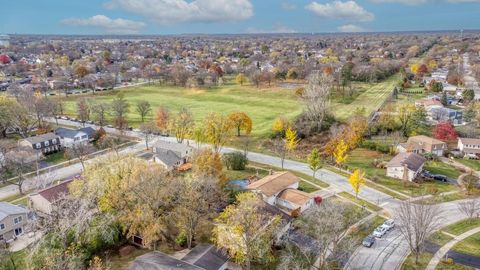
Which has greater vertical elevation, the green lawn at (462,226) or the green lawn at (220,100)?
the green lawn at (220,100)

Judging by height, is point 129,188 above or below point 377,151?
above

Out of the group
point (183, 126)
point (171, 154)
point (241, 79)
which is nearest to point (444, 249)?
point (171, 154)

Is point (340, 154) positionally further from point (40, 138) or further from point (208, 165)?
point (40, 138)

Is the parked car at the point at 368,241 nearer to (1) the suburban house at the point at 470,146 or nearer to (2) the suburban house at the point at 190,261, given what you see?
(2) the suburban house at the point at 190,261

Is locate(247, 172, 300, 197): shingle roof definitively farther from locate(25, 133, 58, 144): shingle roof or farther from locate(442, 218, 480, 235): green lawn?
locate(25, 133, 58, 144): shingle roof

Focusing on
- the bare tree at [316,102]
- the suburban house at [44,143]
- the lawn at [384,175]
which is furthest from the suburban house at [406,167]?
the suburban house at [44,143]

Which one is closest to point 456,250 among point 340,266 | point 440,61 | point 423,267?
point 423,267

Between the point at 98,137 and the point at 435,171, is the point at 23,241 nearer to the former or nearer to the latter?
the point at 98,137

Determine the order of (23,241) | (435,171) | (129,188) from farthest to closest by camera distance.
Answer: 1. (435,171)
2. (23,241)
3. (129,188)
